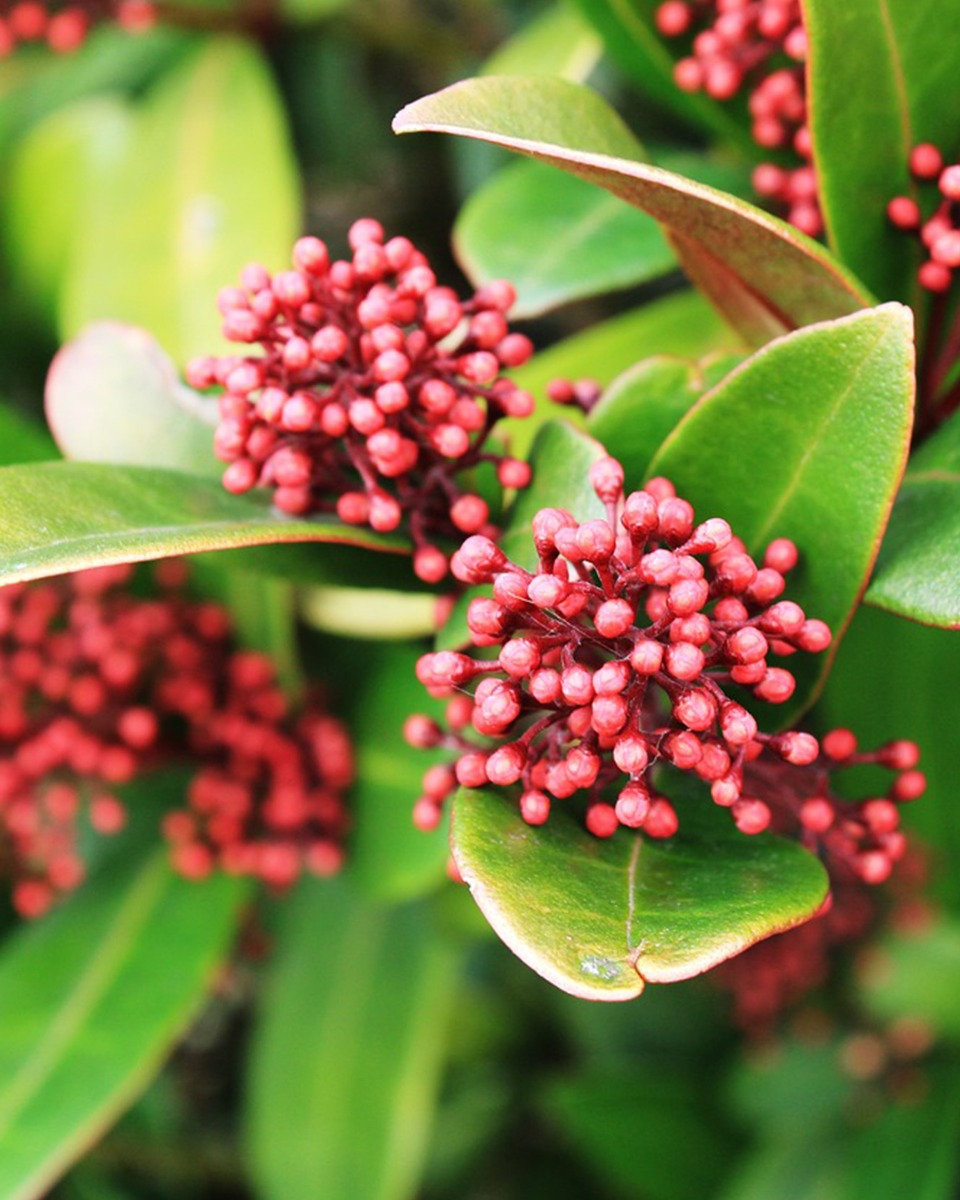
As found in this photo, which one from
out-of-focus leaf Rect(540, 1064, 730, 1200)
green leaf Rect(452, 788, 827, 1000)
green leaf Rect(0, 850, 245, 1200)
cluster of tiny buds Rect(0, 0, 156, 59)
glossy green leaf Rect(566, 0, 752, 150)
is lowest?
out-of-focus leaf Rect(540, 1064, 730, 1200)

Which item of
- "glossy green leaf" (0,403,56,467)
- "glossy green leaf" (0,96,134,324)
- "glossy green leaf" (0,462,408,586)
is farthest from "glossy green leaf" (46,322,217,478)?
"glossy green leaf" (0,96,134,324)

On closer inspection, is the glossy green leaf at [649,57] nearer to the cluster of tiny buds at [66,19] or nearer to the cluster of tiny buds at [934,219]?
the cluster of tiny buds at [934,219]

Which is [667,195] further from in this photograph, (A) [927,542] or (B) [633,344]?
(B) [633,344]

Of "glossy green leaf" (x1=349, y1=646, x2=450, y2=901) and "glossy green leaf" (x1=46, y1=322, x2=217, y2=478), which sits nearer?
"glossy green leaf" (x1=46, y1=322, x2=217, y2=478)

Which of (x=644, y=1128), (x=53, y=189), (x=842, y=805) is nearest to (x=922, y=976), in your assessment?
(x=644, y=1128)

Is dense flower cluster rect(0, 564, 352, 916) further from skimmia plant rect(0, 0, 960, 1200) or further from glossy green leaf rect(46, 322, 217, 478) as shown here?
glossy green leaf rect(46, 322, 217, 478)
